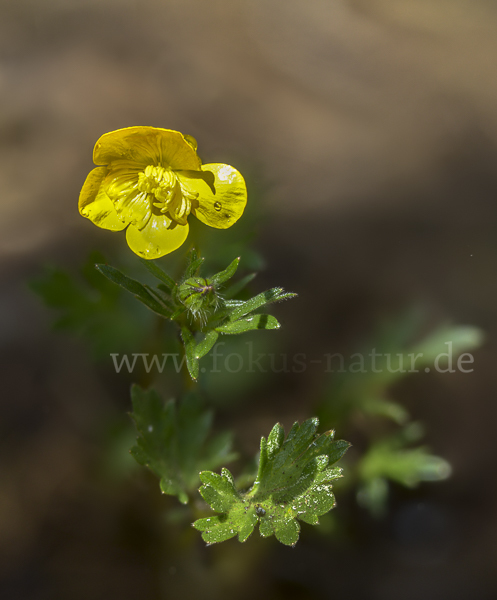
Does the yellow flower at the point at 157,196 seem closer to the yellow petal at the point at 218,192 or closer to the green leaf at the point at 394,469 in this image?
the yellow petal at the point at 218,192

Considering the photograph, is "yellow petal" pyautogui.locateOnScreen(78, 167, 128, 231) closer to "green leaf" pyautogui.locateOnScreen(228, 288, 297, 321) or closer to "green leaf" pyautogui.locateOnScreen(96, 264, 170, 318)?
"green leaf" pyautogui.locateOnScreen(96, 264, 170, 318)

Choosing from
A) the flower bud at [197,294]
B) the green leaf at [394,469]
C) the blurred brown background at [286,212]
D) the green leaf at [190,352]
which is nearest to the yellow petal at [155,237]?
the flower bud at [197,294]

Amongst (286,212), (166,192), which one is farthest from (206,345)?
(286,212)

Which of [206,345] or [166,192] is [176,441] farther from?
[166,192]

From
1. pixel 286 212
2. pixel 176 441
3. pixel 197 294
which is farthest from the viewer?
pixel 286 212

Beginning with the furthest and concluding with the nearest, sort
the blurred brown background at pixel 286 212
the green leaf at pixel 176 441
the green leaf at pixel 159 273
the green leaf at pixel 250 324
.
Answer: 1. the blurred brown background at pixel 286 212
2. the green leaf at pixel 176 441
3. the green leaf at pixel 159 273
4. the green leaf at pixel 250 324

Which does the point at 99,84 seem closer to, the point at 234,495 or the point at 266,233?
the point at 266,233
